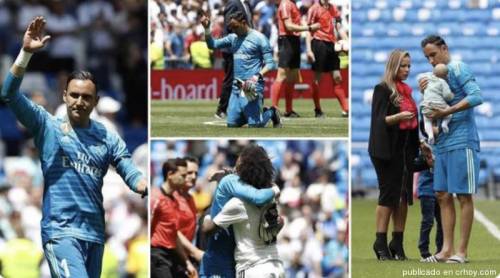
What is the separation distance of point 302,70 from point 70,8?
15.0ft

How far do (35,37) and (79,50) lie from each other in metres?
10.6

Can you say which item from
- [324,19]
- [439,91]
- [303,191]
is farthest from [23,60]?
[303,191]

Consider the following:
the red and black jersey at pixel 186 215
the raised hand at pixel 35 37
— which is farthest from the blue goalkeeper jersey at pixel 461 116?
the raised hand at pixel 35 37

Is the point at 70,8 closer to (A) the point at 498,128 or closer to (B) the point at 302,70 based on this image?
(B) the point at 302,70

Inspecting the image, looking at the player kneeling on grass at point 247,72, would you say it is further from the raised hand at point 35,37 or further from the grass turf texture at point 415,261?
the raised hand at point 35,37

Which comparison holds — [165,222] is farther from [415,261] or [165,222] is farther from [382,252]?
[415,261]

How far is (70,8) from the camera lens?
19062mm

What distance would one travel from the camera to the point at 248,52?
1191 cm

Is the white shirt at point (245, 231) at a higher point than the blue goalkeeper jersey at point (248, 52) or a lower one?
lower

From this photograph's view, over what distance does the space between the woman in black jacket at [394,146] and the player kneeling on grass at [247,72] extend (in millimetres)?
1757

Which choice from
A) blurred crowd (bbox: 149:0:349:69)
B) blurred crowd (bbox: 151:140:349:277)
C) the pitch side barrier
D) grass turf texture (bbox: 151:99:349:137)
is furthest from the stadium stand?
grass turf texture (bbox: 151:99:349:137)

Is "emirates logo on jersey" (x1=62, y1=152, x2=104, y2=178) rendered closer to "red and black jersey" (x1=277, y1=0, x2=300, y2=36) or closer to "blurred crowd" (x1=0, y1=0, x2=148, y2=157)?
"red and black jersey" (x1=277, y1=0, x2=300, y2=36)

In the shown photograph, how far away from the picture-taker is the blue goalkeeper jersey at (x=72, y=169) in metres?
8.13

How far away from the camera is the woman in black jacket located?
10.1 metres
